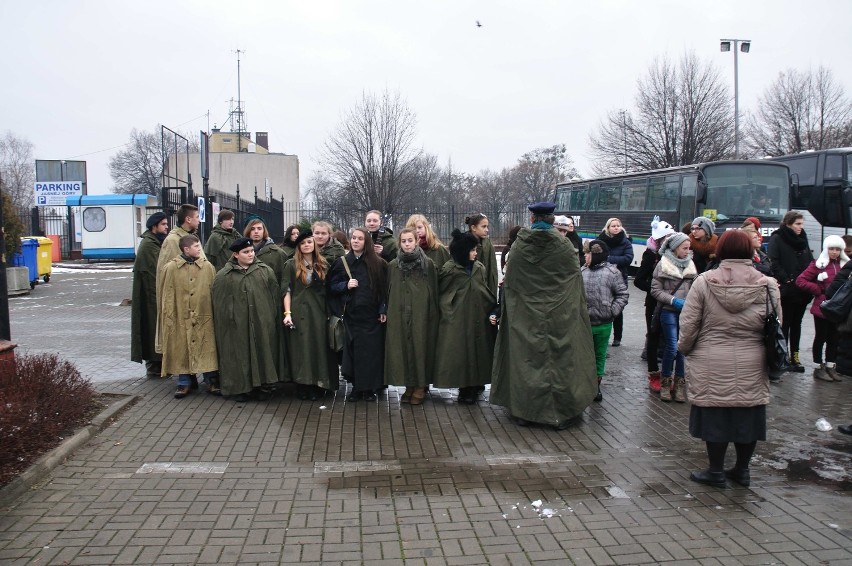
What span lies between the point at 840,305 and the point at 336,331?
15.0 ft

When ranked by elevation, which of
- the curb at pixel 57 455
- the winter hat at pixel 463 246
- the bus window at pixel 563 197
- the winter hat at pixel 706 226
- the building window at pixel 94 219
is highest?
the bus window at pixel 563 197

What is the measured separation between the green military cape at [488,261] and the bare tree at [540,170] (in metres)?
54.3

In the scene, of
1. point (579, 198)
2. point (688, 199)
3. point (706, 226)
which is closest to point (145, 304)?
point (706, 226)

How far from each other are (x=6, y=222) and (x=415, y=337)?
52.1 feet

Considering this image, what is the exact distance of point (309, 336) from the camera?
7574mm

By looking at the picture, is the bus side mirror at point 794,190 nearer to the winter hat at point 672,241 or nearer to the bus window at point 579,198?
the bus window at point 579,198

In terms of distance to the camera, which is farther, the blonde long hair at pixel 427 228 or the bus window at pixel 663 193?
the bus window at pixel 663 193

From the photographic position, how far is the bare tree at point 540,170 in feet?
202

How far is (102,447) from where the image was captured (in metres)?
5.99

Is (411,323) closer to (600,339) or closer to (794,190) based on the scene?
(600,339)

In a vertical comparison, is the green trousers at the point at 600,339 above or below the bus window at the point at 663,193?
below

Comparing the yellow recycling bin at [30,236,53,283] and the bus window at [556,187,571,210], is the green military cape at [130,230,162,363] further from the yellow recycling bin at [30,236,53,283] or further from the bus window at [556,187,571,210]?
the bus window at [556,187,571,210]

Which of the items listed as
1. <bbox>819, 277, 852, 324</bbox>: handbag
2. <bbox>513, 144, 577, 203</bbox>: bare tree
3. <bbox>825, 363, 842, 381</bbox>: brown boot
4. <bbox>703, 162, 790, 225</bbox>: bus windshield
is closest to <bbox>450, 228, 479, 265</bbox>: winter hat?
<bbox>819, 277, 852, 324</bbox>: handbag

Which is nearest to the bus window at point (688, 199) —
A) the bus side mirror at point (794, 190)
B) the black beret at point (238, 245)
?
the bus side mirror at point (794, 190)
